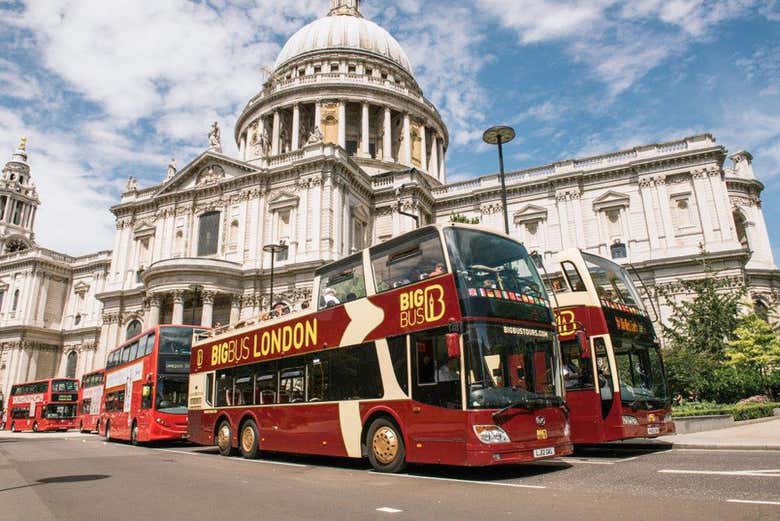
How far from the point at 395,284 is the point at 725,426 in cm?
1244

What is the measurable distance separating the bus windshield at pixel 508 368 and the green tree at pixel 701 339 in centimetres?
1437

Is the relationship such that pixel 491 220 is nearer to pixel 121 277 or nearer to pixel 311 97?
pixel 311 97

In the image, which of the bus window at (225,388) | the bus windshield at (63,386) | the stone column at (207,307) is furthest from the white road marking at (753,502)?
the bus windshield at (63,386)

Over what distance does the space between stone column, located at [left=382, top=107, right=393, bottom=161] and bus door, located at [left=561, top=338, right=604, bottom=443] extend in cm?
4000

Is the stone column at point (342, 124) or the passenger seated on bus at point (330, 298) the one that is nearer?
the passenger seated on bus at point (330, 298)

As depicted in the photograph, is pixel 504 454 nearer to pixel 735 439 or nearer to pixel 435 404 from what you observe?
pixel 435 404

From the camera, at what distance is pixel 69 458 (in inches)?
567

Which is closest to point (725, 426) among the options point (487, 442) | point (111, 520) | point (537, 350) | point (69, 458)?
point (537, 350)

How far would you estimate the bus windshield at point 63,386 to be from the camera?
121ft

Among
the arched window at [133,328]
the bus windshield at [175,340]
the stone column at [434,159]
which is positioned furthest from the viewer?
the stone column at [434,159]

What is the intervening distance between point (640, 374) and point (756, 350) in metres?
16.5

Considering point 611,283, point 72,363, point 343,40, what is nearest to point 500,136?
point 611,283

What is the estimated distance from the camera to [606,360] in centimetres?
1157

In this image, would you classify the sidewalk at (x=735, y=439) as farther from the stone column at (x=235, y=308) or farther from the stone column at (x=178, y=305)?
the stone column at (x=178, y=305)
